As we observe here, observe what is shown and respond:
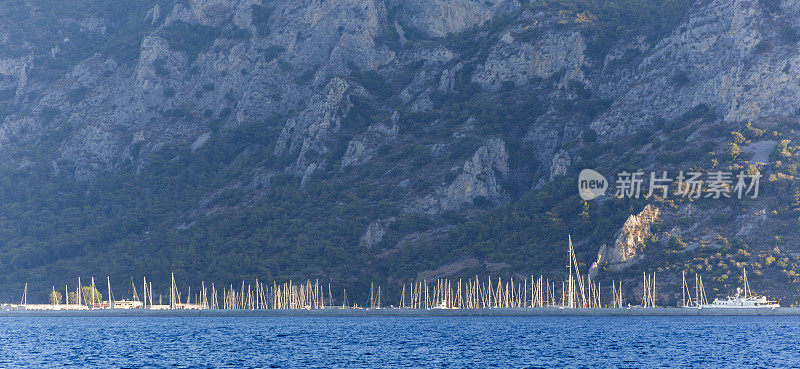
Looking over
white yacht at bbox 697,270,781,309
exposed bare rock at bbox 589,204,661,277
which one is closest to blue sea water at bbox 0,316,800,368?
white yacht at bbox 697,270,781,309

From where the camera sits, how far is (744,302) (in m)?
179

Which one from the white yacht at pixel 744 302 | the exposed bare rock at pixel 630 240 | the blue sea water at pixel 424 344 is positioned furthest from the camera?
the exposed bare rock at pixel 630 240

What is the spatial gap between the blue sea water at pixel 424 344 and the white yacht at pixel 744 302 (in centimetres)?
252

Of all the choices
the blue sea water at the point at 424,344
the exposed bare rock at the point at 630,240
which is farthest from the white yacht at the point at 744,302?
the exposed bare rock at the point at 630,240

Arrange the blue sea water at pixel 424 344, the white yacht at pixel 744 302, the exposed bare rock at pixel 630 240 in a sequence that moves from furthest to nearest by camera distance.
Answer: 1. the exposed bare rock at pixel 630 240
2. the white yacht at pixel 744 302
3. the blue sea water at pixel 424 344

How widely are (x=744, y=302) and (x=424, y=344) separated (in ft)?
264

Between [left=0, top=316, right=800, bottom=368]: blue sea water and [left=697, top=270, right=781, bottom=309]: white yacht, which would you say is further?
[left=697, top=270, right=781, bottom=309]: white yacht

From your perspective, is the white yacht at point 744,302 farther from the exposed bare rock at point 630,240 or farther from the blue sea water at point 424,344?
the exposed bare rock at point 630,240

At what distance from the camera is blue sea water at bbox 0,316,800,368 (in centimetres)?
10019

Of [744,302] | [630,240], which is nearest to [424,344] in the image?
[744,302]

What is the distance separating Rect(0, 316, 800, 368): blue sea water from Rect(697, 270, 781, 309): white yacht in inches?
99.3

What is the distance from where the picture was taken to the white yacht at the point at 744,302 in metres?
178

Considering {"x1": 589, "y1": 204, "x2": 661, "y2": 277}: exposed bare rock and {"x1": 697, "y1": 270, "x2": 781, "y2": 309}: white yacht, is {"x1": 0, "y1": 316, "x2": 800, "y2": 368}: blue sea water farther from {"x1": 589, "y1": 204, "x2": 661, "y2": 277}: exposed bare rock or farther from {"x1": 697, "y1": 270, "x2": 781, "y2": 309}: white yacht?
{"x1": 589, "y1": 204, "x2": 661, "y2": 277}: exposed bare rock

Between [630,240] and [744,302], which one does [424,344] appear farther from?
[630,240]
